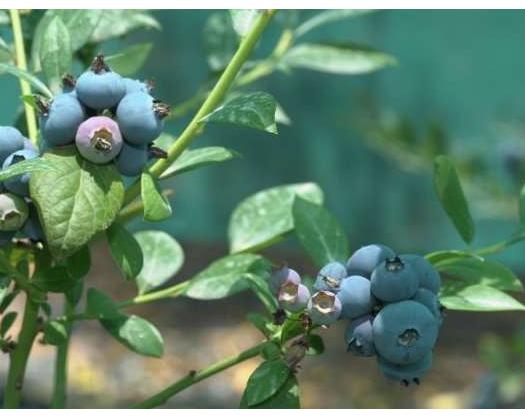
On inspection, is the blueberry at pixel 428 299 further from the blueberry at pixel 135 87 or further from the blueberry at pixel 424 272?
the blueberry at pixel 135 87

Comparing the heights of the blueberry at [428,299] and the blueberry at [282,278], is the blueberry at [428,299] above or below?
below

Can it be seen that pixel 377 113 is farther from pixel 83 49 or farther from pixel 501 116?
pixel 83 49

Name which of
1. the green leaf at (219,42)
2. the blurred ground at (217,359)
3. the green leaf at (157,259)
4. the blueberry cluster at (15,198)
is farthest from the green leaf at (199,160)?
the blurred ground at (217,359)

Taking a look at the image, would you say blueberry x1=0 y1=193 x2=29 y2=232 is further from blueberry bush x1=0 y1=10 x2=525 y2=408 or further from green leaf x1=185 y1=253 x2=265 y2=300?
green leaf x1=185 y1=253 x2=265 y2=300

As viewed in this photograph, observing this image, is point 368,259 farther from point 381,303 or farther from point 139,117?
point 139,117
